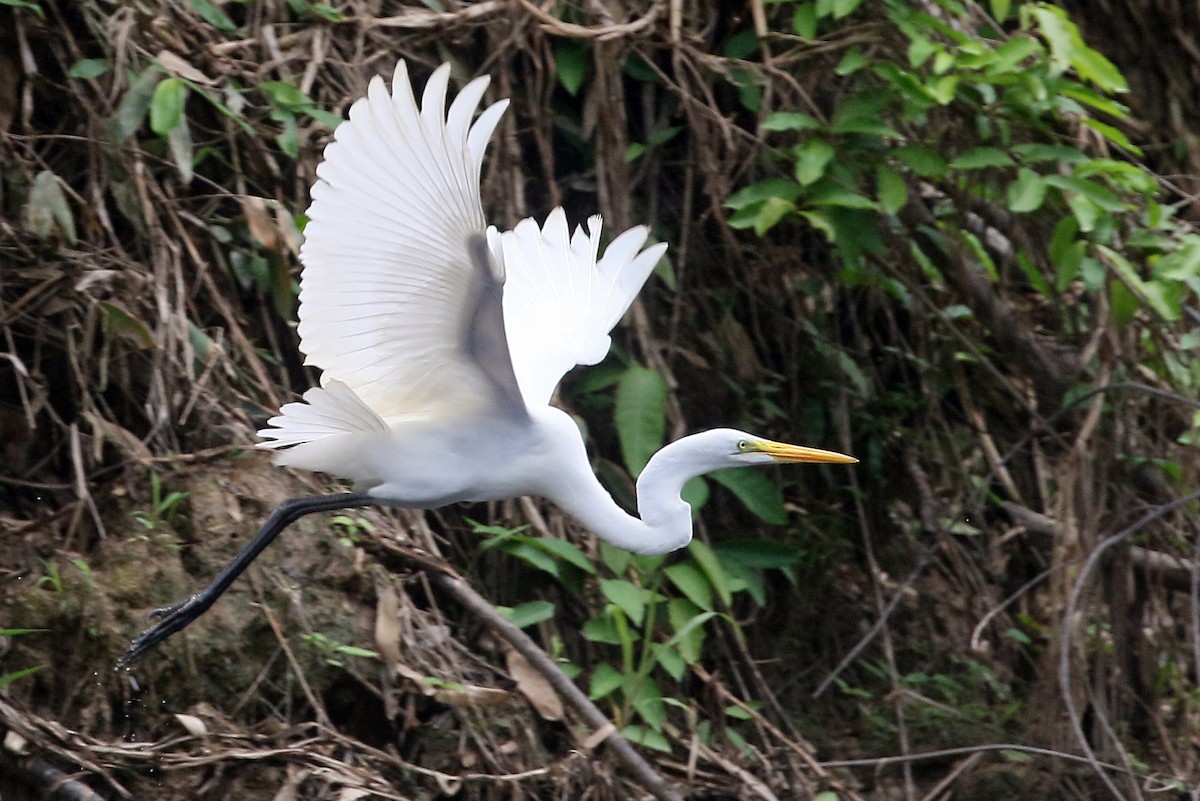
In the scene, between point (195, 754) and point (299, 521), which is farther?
point (299, 521)

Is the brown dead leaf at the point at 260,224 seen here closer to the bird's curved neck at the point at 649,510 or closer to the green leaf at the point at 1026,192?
the bird's curved neck at the point at 649,510

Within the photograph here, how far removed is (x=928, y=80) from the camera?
11.2 ft

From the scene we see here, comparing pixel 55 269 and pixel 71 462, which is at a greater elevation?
pixel 55 269

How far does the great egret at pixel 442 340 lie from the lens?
2318 mm

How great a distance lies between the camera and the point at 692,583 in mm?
3572

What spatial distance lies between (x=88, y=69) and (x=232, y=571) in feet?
4.46

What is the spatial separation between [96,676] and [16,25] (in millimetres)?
1574

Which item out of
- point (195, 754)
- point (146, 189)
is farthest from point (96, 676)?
point (146, 189)

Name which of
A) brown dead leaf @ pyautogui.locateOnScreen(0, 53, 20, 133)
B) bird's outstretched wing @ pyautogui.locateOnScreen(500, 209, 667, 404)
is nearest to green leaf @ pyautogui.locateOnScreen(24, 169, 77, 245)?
brown dead leaf @ pyautogui.locateOnScreen(0, 53, 20, 133)

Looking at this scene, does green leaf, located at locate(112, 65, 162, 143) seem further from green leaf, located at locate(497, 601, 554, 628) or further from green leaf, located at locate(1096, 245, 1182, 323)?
green leaf, located at locate(1096, 245, 1182, 323)

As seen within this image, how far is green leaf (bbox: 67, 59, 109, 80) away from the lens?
3.38 meters

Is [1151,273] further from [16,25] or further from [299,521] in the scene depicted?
[16,25]

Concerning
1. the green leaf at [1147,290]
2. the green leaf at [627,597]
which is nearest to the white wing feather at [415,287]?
the green leaf at [627,597]

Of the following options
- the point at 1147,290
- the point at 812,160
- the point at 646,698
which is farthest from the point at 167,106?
the point at 1147,290
